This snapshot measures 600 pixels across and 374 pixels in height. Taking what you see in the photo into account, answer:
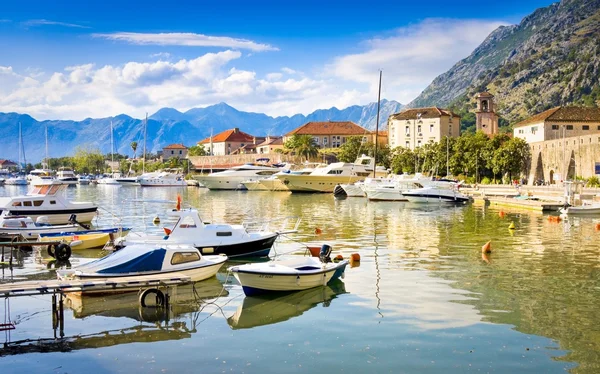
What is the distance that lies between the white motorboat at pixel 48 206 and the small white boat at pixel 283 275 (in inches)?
983

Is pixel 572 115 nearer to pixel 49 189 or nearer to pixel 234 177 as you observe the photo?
pixel 234 177

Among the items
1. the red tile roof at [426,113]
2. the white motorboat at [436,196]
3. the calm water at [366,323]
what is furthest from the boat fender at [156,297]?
the red tile roof at [426,113]

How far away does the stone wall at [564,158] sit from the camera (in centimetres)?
6525

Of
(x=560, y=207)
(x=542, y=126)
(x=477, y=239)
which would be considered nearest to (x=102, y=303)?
(x=477, y=239)

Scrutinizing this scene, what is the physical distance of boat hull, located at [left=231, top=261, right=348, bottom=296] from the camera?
19.0 metres

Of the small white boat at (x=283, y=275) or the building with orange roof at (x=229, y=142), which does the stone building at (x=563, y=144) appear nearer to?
the small white boat at (x=283, y=275)

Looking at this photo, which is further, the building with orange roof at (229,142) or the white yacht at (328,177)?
the building with orange roof at (229,142)

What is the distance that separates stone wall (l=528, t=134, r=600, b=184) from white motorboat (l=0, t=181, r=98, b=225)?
5132 centimetres

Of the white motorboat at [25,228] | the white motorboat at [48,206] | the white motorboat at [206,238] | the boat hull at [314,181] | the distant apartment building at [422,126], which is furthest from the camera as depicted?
the distant apartment building at [422,126]

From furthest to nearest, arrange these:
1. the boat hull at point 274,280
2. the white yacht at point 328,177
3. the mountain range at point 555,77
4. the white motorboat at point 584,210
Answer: the mountain range at point 555,77, the white yacht at point 328,177, the white motorboat at point 584,210, the boat hull at point 274,280

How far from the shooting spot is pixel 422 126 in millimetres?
124750

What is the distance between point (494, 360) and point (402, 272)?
10.3 m

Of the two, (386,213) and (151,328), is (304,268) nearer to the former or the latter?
(151,328)

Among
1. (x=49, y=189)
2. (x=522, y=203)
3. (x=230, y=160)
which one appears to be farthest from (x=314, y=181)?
(x=230, y=160)
